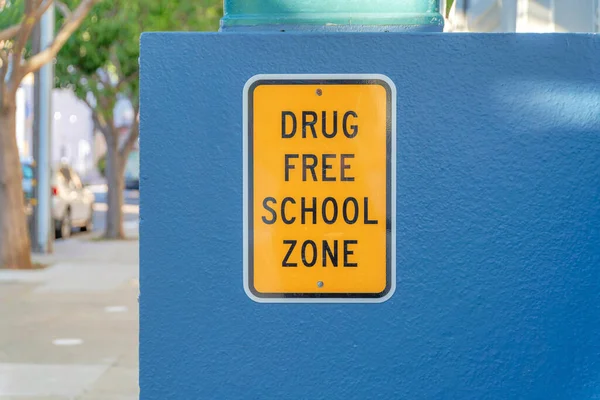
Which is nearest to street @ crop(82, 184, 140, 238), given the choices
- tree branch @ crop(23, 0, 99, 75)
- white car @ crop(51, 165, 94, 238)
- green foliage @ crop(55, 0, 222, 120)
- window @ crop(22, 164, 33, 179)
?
white car @ crop(51, 165, 94, 238)

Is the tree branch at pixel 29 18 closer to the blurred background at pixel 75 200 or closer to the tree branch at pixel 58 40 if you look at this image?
the blurred background at pixel 75 200

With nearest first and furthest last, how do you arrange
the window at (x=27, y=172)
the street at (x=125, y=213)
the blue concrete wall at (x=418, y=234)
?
the blue concrete wall at (x=418, y=234) < the window at (x=27, y=172) < the street at (x=125, y=213)

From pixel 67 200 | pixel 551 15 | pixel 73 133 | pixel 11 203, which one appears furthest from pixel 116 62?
pixel 73 133

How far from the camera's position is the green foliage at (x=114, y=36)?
19031mm

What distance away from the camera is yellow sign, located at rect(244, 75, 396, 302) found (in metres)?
3.12

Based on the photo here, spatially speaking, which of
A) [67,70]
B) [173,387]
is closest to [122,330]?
[173,387]

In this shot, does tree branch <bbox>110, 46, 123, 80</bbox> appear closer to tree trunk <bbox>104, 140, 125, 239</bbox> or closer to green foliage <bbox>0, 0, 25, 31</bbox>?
tree trunk <bbox>104, 140, 125, 239</bbox>

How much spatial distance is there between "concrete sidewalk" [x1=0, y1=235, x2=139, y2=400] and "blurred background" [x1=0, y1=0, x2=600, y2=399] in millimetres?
14

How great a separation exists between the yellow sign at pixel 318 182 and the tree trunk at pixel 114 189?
18.8m

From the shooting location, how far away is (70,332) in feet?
32.6

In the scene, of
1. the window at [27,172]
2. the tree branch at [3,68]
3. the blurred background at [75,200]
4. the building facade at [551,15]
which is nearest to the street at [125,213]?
the blurred background at [75,200]

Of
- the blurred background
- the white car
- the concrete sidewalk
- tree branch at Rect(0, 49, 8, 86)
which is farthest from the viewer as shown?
the white car

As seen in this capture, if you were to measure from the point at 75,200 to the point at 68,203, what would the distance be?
0.57m

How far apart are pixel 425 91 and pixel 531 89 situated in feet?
1.01
